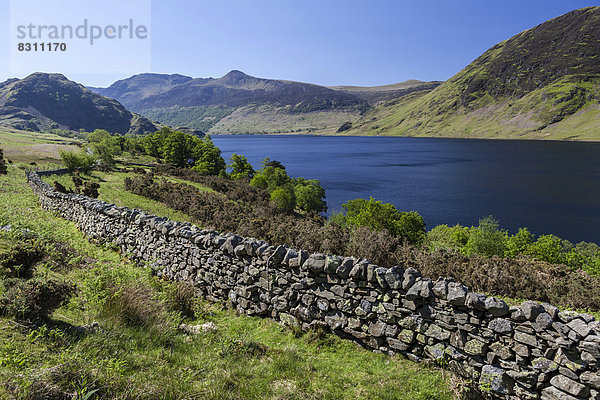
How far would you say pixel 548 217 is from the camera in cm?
5622

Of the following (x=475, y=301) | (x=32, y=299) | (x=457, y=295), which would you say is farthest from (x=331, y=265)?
(x=32, y=299)

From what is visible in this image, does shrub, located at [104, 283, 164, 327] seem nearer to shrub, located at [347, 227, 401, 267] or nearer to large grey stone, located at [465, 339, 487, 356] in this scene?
large grey stone, located at [465, 339, 487, 356]

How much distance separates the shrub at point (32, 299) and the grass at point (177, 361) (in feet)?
0.72

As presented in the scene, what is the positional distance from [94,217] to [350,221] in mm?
32640

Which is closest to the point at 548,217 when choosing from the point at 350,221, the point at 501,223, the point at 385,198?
the point at 501,223

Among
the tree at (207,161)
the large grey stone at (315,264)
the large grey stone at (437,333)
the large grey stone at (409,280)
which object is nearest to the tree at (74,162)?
the tree at (207,161)

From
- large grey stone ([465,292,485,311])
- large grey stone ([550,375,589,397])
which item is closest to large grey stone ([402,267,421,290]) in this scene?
large grey stone ([465,292,485,311])

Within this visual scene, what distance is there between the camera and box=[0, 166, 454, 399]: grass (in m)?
4.41

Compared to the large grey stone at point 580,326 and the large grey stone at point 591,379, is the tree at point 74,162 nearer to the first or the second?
the large grey stone at point 580,326

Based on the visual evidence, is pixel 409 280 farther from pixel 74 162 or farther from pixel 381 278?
pixel 74 162

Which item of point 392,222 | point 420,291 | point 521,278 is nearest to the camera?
point 420,291

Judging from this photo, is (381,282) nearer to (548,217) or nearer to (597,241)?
(597,241)

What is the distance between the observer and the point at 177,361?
19.4 feet

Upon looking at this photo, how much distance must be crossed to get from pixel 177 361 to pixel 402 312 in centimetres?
496
